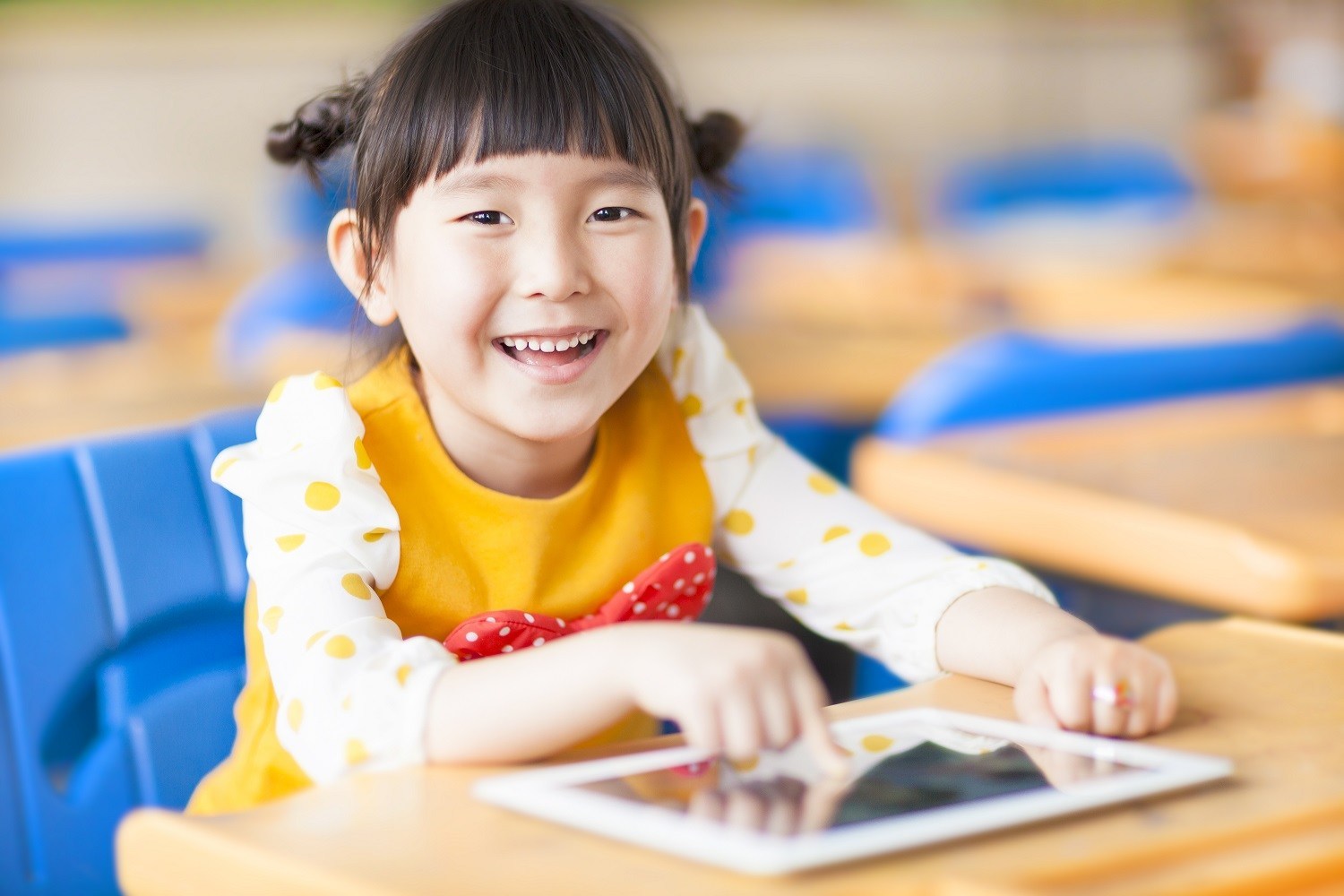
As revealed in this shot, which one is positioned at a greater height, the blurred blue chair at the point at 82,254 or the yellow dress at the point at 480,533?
the blurred blue chair at the point at 82,254

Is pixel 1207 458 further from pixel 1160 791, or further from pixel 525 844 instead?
pixel 525 844

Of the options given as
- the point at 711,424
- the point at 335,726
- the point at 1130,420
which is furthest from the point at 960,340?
the point at 335,726

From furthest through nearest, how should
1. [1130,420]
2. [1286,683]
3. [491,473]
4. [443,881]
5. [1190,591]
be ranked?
[1130,420]
[1190,591]
[491,473]
[1286,683]
[443,881]

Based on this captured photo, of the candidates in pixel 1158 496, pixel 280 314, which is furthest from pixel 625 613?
pixel 280 314

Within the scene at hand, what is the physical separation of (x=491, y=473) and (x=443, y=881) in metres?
0.49

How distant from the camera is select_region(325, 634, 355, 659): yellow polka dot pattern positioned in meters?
0.84

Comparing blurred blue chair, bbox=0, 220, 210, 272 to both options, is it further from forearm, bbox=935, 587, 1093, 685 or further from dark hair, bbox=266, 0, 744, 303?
forearm, bbox=935, 587, 1093, 685

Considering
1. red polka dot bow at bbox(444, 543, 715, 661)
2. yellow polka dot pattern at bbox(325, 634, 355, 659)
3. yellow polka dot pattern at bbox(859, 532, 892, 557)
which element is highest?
yellow polka dot pattern at bbox(325, 634, 355, 659)

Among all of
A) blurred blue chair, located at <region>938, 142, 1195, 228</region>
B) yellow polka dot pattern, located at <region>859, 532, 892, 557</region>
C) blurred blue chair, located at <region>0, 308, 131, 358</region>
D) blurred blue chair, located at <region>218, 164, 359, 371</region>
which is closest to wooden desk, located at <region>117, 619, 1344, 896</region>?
yellow polka dot pattern, located at <region>859, 532, 892, 557</region>

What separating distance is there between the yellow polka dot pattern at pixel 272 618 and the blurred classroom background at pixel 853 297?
263mm

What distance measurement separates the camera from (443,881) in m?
0.62

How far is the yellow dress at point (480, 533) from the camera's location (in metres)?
1.00

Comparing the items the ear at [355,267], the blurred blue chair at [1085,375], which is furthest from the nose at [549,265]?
the blurred blue chair at [1085,375]

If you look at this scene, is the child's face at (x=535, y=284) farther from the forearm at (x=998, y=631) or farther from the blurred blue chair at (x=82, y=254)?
the blurred blue chair at (x=82, y=254)
